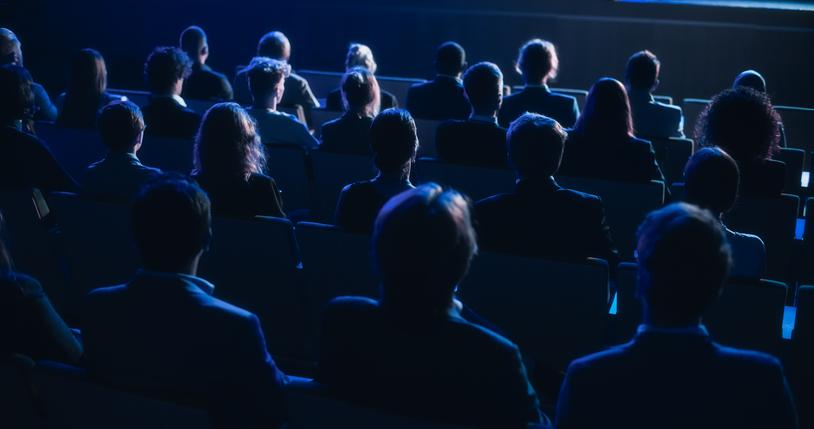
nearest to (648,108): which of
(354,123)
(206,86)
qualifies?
(354,123)

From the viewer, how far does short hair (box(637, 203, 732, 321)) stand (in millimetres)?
1723

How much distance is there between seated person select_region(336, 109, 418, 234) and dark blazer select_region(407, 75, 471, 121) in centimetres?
263

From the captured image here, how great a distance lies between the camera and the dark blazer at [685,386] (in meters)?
1.67

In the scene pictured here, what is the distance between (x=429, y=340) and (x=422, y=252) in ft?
0.67

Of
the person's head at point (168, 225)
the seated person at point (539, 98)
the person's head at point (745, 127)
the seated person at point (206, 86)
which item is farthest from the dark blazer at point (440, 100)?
the person's head at point (168, 225)

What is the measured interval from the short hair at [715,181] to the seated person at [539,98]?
2.74 m

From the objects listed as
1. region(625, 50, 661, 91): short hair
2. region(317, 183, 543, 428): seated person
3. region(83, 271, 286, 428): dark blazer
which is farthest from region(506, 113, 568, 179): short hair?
region(625, 50, 661, 91): short hair

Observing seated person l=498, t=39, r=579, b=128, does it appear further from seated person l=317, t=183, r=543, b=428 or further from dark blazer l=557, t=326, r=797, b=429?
dark blazer l=557, t=326, r=797, b=429

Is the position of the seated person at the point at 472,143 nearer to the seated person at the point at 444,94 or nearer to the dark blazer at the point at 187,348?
the seated person at the point at 444,94

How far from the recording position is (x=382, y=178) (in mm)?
3326

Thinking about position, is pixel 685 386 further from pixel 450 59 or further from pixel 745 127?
pixel 450 59

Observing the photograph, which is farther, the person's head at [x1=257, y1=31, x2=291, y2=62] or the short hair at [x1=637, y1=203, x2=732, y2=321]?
the person's head at [x1=257, y1=31, x2=291, y2=62]

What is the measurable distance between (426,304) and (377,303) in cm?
15

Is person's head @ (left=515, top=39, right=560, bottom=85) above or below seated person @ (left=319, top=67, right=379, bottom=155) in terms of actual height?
above
